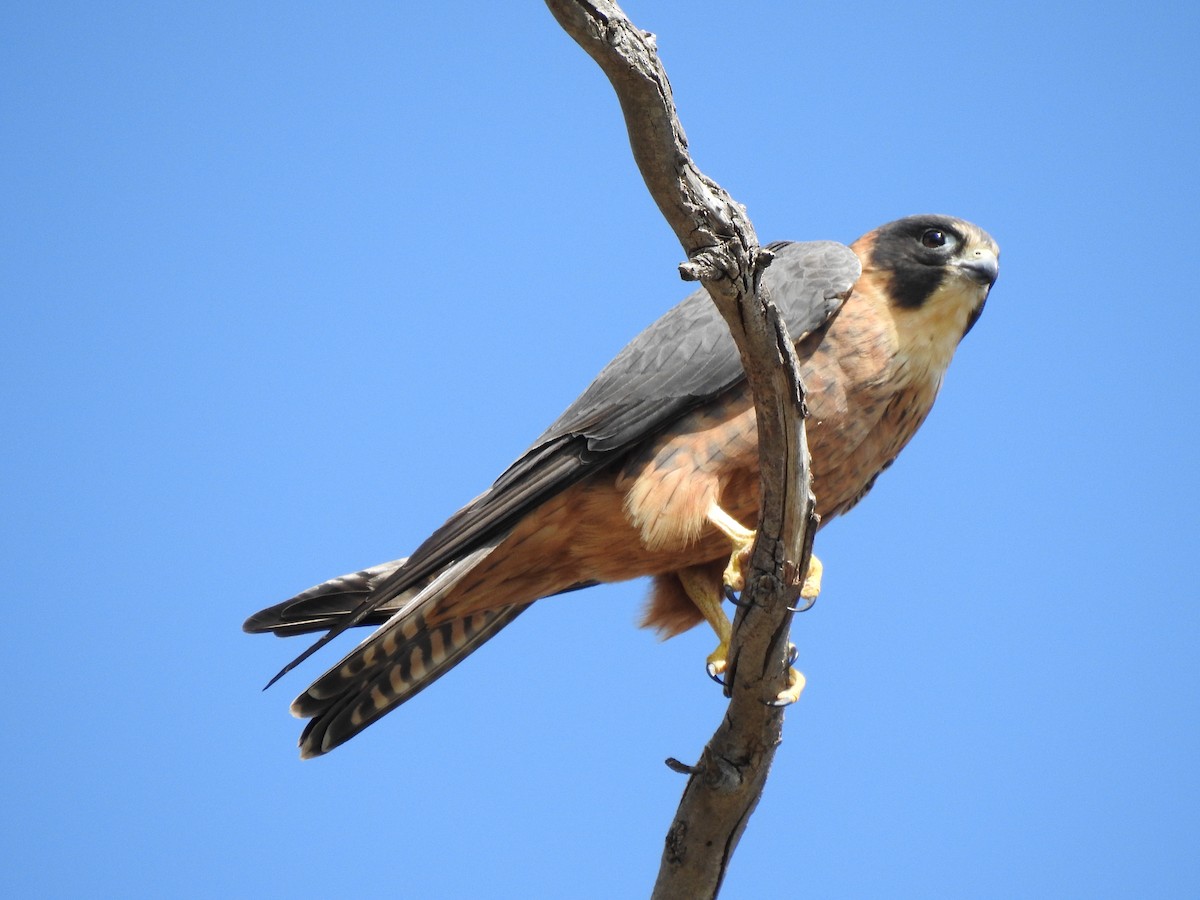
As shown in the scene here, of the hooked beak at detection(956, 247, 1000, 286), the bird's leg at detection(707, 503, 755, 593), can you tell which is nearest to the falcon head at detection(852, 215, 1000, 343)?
the hooked beak at detection(956, 247, 1000, 286)

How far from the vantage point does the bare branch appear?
2.24m

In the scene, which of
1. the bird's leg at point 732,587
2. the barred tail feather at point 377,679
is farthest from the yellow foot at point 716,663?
the barred tail feather at point 377,679

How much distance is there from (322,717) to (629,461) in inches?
54.0

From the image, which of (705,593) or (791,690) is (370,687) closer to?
(705,593)

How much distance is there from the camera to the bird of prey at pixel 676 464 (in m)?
3.48

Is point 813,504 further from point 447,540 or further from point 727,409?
point 447,540

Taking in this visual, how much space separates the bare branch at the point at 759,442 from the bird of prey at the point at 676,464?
0.81 feet

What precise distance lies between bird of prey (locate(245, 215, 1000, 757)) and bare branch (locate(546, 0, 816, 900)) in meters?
0.25

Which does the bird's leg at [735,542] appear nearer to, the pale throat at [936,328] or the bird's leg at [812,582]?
the bird's leg at [812,582]

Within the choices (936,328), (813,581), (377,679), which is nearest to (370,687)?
(377,679)

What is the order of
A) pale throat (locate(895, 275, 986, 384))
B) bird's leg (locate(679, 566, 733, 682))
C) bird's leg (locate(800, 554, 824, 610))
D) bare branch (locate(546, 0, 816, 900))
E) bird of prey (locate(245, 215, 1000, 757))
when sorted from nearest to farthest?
bare branch (locate(546, 0, 816, 900)) → bird's leg (locate(800, 554, 824, 610)) → bird of prey (locate(245, 215, 1000, 757)) → pale throat (locate(895, 275, 986, 384)) → bird's leg (locate(679, 566, 733, 682))

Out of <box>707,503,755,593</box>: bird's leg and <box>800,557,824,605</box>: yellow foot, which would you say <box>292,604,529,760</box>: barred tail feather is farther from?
<box>800,557,824,605</box>: yellow foot

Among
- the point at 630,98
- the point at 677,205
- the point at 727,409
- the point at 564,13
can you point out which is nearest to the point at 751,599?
the point at 727,409

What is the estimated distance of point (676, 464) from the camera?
3.46 m
